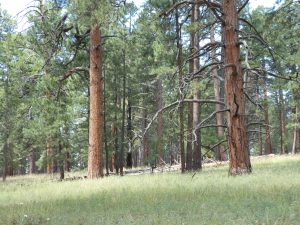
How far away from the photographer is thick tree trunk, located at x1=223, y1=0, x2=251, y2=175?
38.7 ft

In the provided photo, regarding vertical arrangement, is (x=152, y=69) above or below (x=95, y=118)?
above

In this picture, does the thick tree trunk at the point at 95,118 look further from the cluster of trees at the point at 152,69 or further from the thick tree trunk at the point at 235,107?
the thick tree trunk at the point at 235,107

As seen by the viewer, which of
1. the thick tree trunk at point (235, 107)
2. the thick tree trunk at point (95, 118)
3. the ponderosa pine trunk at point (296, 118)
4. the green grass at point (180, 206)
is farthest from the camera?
the ponderosa pine trunk at point (296, 118)

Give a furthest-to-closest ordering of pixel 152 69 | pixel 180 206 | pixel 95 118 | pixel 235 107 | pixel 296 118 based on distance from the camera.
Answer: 1. pixel 296 118
2. pixel 152 69
3. pixel 95 118
4. pixel 235 107
5. pixel 180 206

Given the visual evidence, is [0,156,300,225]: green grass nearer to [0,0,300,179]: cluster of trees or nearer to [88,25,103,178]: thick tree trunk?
[0,0,300,179]: cluster of trees

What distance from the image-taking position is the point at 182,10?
18656 millimetres


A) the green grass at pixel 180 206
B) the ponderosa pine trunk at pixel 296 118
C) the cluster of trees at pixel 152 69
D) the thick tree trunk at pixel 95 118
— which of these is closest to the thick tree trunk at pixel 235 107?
the cluster of trees at pixel 152 69

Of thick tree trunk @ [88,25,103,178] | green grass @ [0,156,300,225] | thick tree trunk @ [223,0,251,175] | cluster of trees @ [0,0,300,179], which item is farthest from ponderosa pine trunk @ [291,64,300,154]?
green grass @ [0,156,300,225]

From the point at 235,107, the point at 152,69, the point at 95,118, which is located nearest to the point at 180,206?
the point at 235,107

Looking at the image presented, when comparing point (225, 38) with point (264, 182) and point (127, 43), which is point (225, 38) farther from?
point (127, 43)

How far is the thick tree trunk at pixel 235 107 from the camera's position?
1180 centimetres

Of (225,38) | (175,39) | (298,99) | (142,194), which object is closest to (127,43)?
(175,39)

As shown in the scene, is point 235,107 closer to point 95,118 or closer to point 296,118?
point 95,118

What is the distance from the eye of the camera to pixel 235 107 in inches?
465
